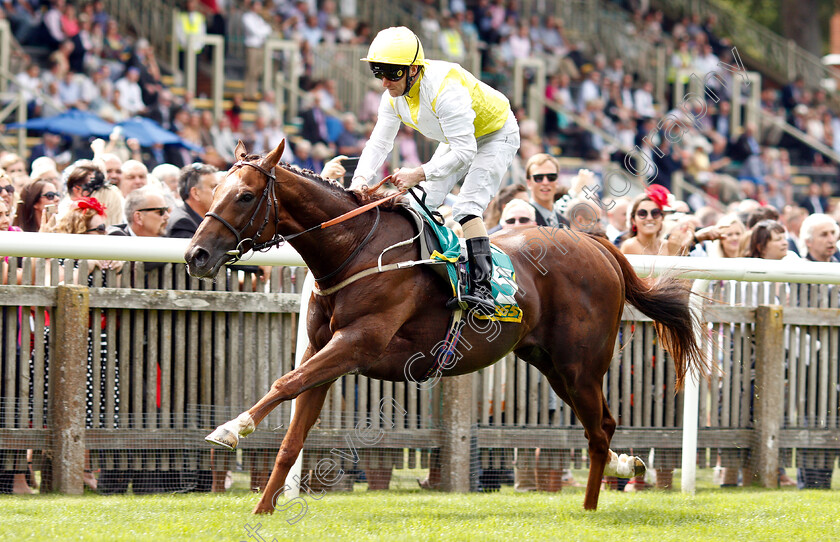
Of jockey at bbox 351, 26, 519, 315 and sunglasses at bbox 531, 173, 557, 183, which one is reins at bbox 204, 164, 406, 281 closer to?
jockey at bbox 351, 26, 519, 315

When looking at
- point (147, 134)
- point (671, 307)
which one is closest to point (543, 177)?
point (671, 307)

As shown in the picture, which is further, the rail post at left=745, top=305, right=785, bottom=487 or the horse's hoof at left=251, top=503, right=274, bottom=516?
the rail post at left=745, top=305, right=785, bottom=487

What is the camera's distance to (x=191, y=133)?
45.3 ft

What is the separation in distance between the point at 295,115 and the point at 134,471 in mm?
10897

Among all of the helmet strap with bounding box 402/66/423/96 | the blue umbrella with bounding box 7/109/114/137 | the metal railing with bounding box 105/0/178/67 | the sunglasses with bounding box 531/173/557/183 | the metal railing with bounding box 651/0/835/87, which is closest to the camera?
the helmet strap with bounding box 402/66/423/96

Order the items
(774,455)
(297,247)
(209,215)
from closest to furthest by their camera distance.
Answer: (209,215)
(297,247)
(774,455)

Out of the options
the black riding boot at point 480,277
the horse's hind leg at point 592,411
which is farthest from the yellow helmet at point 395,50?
the horse's hind leg at point 592,411

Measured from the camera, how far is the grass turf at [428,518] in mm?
4660

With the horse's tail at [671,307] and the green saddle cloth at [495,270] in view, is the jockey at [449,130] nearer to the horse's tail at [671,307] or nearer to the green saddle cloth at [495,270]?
the green saddle cloth at [495,270]

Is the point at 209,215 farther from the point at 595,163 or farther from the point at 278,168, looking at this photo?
the point at 595,163

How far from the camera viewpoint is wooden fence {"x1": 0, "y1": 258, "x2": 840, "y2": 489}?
589 centimetres

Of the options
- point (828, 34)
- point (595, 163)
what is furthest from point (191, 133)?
point (828, 34)

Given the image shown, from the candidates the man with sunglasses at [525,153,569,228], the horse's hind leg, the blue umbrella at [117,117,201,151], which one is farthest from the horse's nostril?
the blue umbrella at [117,117,201,151]

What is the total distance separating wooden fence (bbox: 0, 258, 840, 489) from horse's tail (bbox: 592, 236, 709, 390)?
342mm
